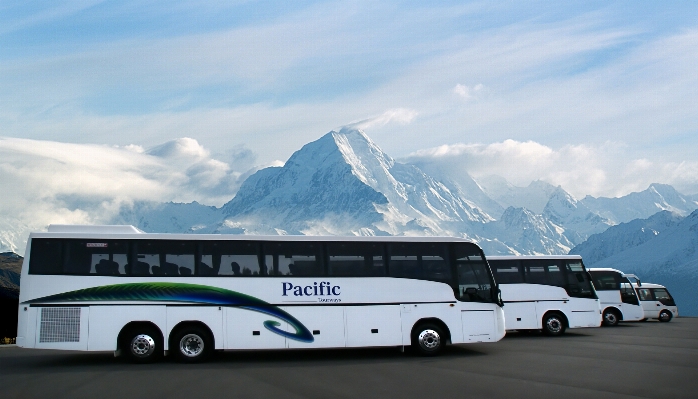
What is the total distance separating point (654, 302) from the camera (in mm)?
33156

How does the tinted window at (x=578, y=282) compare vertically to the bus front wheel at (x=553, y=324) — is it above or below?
above

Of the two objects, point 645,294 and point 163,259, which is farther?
point 645,294

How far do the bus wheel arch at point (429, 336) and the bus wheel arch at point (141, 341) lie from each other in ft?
18.9

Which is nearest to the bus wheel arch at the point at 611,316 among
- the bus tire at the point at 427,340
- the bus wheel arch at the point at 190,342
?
the bus tire at the point at 427,340

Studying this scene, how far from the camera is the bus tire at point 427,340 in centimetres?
1578

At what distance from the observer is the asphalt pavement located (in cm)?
1045

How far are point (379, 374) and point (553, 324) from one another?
1118 centimetres

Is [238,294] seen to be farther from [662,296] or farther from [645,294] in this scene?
[662,296]

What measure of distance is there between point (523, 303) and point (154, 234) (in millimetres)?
12288

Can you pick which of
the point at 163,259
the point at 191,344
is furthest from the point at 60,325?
the point at 191,344

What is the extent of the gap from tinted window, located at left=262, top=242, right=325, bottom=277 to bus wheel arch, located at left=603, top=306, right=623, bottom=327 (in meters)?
16.9

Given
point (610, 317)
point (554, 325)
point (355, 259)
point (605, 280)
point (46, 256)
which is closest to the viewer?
point (46, 256)

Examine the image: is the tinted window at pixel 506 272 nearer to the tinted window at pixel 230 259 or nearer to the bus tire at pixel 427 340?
the bus tire at pixel 427 340

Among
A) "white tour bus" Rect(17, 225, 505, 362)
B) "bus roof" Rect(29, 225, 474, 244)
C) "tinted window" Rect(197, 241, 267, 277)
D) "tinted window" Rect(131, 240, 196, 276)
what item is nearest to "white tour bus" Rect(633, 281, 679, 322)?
"white tour bus" Rect(17, 225, 505, 362)
